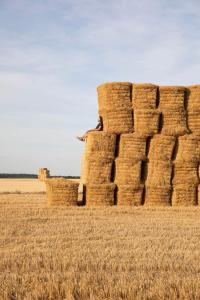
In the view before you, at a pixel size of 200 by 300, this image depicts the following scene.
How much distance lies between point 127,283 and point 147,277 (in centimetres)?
51

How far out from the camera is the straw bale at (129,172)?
57.2ft

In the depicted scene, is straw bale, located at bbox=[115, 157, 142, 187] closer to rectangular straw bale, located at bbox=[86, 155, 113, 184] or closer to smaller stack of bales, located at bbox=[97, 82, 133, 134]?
rectangular straw bale, located at bbox=[86, 155, 113, 184]

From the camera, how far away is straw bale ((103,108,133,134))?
17594mm

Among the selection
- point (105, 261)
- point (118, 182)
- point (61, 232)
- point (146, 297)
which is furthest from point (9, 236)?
point (118, 182)

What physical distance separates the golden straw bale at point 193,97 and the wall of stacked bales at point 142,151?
13.7 inches

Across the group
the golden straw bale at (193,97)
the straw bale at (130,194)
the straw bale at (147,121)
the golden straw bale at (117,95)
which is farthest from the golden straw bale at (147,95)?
the straw bale at (130,194)

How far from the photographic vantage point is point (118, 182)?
1745 cm

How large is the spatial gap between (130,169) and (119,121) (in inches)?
64.5

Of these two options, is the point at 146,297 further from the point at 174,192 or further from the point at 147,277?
the point at 174,192

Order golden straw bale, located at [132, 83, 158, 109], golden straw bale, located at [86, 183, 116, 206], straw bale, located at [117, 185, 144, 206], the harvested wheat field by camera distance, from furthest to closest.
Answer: golden straw bale, located at [132, 83, 158, 109] → straw bale, located at [117, 185, 144, 206] → golden straw bale, located at [86, 183, 116, 206] → the harvested wheat field

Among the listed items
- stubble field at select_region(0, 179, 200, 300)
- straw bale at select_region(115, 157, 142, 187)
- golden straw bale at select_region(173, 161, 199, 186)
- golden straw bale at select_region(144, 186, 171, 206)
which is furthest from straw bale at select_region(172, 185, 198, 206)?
stubble field at select_region(0, 179, 200, 300)

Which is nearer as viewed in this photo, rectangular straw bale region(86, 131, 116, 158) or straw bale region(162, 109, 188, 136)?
rectangular straw bale region(86, 131, 116, 158)

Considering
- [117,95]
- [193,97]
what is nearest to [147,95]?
[117,95]

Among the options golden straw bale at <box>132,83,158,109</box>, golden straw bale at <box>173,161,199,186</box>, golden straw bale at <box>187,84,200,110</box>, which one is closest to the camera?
golden straw bale at <box>132,83,158,109</box>
